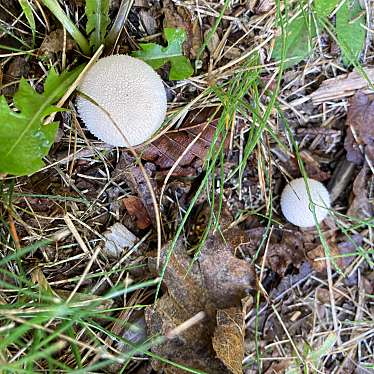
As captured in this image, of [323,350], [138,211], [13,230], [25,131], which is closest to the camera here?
→ [25,131]

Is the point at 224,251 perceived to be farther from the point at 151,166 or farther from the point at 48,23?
the point at 48,23

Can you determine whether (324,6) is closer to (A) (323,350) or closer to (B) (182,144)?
(B) (182,144)

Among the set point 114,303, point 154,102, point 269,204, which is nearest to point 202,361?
point 114,303

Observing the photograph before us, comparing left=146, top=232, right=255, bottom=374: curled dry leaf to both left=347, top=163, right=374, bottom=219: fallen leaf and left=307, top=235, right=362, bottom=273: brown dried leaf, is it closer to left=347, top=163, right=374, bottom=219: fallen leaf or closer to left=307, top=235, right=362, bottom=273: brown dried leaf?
left=307, top=235, right=362, bottom=273: brown dried leaf

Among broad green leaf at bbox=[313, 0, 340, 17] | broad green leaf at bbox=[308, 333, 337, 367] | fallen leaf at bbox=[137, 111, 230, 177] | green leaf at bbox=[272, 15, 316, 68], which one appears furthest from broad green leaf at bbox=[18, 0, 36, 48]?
broad green leaf at bbox=[308, 333, 337, 367]

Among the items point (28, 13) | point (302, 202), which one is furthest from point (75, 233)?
point (302, 202)
